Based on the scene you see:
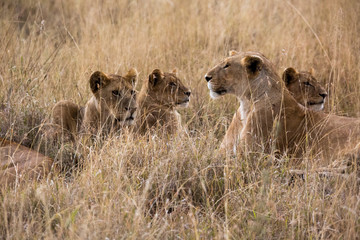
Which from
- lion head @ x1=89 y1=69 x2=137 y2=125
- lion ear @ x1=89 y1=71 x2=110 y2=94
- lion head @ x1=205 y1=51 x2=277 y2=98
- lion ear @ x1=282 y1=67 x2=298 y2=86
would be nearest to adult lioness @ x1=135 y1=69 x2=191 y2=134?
lion head @ x1=89 y1=69 x2=137 y2=125

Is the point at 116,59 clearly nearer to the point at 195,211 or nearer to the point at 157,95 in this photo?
the point at 157,95

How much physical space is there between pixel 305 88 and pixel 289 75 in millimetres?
204

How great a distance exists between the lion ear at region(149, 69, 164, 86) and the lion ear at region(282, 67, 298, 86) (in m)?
1.24

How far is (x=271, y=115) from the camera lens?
4.69 meters

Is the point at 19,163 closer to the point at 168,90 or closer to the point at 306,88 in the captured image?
the point at 168,90

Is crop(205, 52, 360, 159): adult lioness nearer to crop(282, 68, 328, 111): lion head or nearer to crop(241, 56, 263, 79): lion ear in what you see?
crop(241, 56, 263, 79): lion ear

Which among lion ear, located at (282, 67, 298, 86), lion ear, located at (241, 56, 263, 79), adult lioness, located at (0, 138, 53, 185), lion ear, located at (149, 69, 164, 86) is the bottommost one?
adult lioness, located at (0, 138, 53, 185)

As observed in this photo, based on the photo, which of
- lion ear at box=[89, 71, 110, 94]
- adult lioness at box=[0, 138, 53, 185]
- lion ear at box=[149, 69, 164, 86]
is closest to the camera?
adult lioness at box=[0, 138, 53, 185]

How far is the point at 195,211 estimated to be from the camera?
11.8 ft

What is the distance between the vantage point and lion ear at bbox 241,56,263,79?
4.58 metres

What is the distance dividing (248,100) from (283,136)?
445 millimetres

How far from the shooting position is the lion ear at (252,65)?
15.0 feet

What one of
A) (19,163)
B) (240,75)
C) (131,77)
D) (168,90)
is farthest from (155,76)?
(19,163)

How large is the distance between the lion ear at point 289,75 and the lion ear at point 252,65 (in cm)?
79
